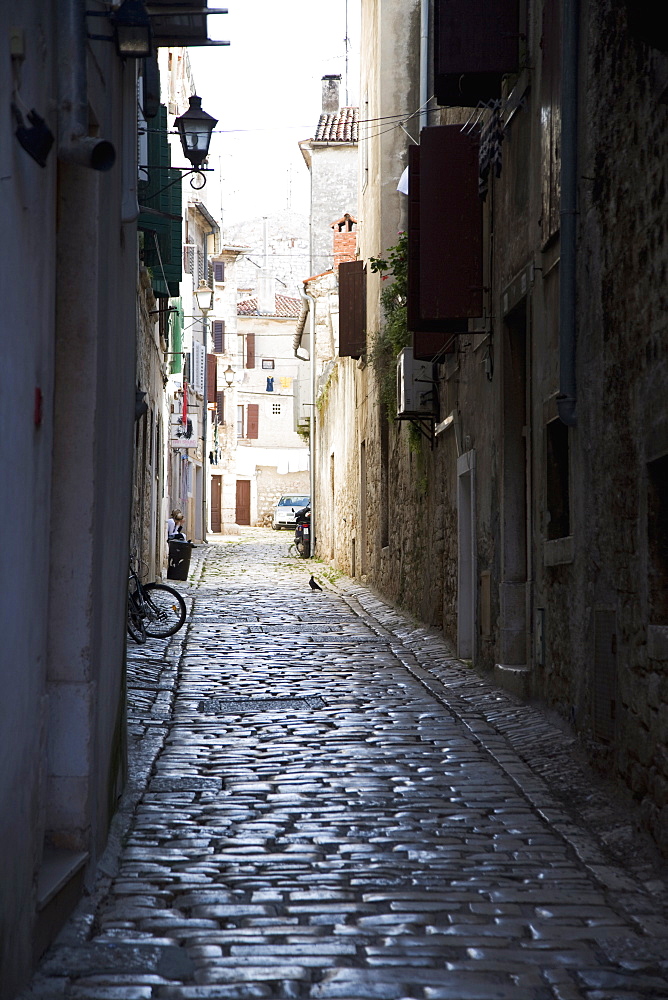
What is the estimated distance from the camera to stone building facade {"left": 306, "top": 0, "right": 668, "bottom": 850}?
6.36 meters

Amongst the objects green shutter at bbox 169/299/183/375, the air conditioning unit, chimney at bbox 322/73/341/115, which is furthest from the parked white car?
the air conditioning unit

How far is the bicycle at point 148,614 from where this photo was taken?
1380cm

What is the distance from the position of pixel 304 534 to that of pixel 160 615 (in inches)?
741

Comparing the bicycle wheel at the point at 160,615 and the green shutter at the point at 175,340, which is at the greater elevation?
the green shutter at the point at 175,340

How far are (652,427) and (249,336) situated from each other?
194ft

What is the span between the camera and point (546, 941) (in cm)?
468

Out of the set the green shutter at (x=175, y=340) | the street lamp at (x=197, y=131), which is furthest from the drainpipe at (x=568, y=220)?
the green shutter at (x=175, y=340)

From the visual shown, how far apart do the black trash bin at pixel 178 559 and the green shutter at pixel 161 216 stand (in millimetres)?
5007

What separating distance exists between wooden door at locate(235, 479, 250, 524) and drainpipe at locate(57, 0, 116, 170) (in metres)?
55.4

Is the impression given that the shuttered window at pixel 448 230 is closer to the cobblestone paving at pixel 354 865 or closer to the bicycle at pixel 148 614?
the cobblestone paving at pixel 354 865

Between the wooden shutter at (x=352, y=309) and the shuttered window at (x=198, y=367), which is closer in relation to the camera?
the wooden shutter at (x=352, y=309)

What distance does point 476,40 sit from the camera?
10.5 metres

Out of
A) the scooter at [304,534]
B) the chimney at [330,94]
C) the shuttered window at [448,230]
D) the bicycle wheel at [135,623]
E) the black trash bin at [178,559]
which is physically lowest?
the bicycle wheel at [135,623]

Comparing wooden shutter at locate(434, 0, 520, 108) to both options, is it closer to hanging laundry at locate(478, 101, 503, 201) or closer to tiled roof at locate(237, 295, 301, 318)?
hanging laundry at locate(478, 101, 503, 201)
